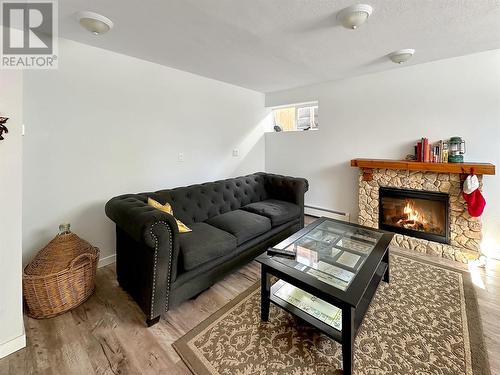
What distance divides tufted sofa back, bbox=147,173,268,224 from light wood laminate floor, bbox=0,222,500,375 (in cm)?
86

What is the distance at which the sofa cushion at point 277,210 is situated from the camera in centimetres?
276

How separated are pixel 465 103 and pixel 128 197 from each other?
3880mm

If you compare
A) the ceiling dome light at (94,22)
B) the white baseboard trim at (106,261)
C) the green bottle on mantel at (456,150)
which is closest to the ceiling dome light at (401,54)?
the green bottle on mantel at (456,150)

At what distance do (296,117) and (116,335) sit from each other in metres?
4.14

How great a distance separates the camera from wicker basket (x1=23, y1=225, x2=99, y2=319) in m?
1.70

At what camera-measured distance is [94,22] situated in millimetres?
1769

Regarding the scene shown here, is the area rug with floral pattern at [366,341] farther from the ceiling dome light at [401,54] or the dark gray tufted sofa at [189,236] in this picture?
the ceiling dome light at [401,54]

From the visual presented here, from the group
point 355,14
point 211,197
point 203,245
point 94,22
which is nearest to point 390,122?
point 355,14

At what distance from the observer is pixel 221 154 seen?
3738 millimetres

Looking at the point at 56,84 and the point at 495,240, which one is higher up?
the point at 56,84

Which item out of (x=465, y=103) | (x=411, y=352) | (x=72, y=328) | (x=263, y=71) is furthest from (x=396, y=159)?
(x=72, y=328)

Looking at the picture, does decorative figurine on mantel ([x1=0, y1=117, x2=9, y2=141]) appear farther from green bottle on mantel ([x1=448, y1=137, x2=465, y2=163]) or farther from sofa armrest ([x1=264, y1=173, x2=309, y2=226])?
green bottle on mantel ([x1=448, y1=137, x2=465, y2=163])

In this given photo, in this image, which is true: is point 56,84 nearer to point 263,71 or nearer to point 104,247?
point 104,247

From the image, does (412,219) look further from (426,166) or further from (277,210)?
(277,210)
